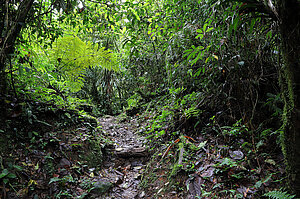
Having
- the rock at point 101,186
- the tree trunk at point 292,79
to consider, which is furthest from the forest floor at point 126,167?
the tree trunk at point 292,79

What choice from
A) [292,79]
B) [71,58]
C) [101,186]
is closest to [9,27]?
[71,58]

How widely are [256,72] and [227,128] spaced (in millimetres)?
867

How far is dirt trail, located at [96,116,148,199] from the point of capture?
2376 mm

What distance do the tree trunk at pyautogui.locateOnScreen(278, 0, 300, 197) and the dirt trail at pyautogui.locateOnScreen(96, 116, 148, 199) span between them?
5.80 ft

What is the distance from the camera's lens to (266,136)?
6.18 ft

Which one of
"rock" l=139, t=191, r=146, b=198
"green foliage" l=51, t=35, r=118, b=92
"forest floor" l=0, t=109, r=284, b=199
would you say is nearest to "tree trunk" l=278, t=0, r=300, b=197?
"forest floor" l=0, t=109, r=284, b=199

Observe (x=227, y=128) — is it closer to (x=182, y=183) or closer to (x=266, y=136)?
(x=266, y=136)

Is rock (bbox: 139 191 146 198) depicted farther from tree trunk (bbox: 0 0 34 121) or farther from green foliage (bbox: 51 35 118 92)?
green foliage (bbox: 51 35 118 92)

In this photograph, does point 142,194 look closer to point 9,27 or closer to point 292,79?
point 292,79

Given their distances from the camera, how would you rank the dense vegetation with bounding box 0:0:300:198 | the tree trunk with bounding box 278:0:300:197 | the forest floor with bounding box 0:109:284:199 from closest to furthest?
the tree trunk with bounding box 278:0:300:197
the dense vegetation with bounding box 0:0:300:198
the forest floor with bounding box 0:109:284:199

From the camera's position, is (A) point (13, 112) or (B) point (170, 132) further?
(B) point (170, 132)

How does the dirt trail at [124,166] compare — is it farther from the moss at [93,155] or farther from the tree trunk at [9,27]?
the tree trunk at [9,27]

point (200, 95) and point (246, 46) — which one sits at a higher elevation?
point (246, 46)

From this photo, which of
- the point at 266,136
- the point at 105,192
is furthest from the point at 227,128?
the point at 105,192
